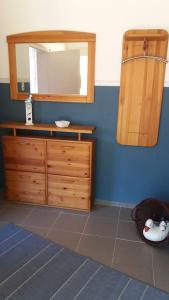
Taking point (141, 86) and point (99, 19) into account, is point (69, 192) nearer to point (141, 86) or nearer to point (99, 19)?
point (141, 86)

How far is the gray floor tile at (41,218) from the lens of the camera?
231 centimetres

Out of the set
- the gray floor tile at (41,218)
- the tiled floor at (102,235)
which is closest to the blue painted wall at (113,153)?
the tiled floor at (102,235)

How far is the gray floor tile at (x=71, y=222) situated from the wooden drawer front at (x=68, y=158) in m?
0.43

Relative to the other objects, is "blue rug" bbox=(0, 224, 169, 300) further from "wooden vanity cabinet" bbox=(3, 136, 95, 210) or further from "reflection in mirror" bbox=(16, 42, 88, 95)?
"reflection in mirror" bbox=(16, 42, 88, 95)

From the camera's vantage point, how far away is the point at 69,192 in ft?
8.25

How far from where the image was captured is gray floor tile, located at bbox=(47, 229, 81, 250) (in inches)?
80.2

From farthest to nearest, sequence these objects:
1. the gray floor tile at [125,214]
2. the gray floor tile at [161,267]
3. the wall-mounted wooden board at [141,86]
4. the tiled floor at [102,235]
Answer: the gray floor tile at [125,214]
the wall-mounted wooden board at [141,86]
the tiled floor at [102,235]
the gray floor tile at [161,267]

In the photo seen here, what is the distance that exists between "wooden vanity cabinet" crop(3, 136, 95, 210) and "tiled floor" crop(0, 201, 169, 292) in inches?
5.2

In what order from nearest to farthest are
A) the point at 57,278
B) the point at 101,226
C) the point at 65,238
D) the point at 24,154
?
the point at 57,278 → the point at 65,238 → the point at 101,226 → the point at 24,154

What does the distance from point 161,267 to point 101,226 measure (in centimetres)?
68

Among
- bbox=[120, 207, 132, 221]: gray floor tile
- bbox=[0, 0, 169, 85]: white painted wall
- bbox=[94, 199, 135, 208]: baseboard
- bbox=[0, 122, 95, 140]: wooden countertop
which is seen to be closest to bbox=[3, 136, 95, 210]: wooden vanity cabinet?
bbox=[0, 122, 95, 140]: wooden countertop

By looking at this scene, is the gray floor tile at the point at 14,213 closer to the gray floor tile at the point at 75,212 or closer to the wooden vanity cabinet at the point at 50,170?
the wooden vanity cabinet at the point at 50,170

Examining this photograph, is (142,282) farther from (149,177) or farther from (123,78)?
(123,78)

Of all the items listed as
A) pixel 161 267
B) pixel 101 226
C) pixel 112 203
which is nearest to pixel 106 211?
pixel 112 203
